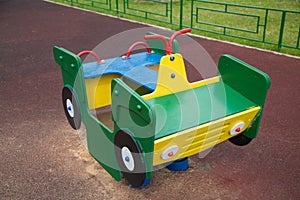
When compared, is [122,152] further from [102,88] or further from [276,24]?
[276,24]

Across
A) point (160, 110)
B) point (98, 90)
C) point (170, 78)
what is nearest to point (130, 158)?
point (160, 110)

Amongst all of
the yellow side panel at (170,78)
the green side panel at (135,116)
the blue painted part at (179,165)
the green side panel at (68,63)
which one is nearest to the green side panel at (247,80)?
the yellow side panel at (170,78)

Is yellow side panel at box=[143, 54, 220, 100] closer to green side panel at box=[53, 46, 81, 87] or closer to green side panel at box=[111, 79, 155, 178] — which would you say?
green side panel at box=[111, 79, 155, 178]

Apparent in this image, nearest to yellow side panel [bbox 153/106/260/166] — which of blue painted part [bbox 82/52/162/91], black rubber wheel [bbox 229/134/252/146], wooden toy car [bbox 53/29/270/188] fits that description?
wooden toy car [bbox 53/29/270/188]

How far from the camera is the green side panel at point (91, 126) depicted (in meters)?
2.43

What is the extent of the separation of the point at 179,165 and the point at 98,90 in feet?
3.54

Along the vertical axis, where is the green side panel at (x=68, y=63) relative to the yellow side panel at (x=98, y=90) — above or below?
above

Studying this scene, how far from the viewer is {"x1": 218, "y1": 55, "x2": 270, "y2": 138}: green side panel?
239 centimetres

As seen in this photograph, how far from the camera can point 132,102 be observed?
199 centimetres

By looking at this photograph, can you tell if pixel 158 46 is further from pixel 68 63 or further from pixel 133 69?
pixel 68 63

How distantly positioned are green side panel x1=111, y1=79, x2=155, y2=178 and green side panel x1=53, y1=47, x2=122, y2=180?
271mm

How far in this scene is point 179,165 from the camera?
2629 millimetres

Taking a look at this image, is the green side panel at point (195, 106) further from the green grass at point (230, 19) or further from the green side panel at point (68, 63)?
the green grass at point (230, 19)

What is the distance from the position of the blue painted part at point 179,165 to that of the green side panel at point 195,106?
0.46m
